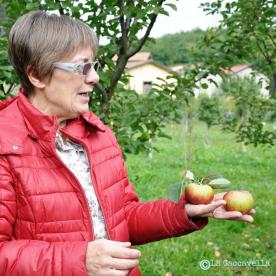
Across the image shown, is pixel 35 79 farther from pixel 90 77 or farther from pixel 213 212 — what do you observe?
pixel 213 212

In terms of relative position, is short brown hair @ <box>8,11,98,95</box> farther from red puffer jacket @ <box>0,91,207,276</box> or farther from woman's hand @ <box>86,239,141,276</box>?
woman's hand @ <box>86,239,141,276</box>

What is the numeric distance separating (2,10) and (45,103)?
2.05 metres

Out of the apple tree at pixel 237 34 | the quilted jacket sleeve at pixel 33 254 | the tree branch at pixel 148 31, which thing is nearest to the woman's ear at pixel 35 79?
the quilted jacket sleeve at pixel 33 254

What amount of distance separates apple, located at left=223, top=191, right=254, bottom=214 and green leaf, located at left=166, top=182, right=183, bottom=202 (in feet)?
0.64

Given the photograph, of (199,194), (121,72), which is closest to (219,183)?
(199,194)

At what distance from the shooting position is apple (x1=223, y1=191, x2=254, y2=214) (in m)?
1.54

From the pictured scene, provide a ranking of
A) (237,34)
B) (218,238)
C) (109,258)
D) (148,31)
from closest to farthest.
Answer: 1. (109,258)
2. (148,31)
3. (237,34)
4. (218,238)

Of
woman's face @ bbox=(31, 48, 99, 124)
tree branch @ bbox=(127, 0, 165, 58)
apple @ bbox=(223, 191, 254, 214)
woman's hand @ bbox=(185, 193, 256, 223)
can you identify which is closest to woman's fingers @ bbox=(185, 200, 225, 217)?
woman's hand @ bbox=(185, 193, 256, 223)

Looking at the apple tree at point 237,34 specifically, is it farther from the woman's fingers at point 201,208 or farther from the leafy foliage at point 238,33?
the woman's fingers at point 201,208

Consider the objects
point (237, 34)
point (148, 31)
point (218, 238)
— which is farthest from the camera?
point (218, 238)

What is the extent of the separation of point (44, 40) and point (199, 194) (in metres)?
0.67

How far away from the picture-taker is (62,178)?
1.26 metres

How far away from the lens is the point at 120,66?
231 cm

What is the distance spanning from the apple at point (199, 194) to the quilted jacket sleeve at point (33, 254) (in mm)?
442
